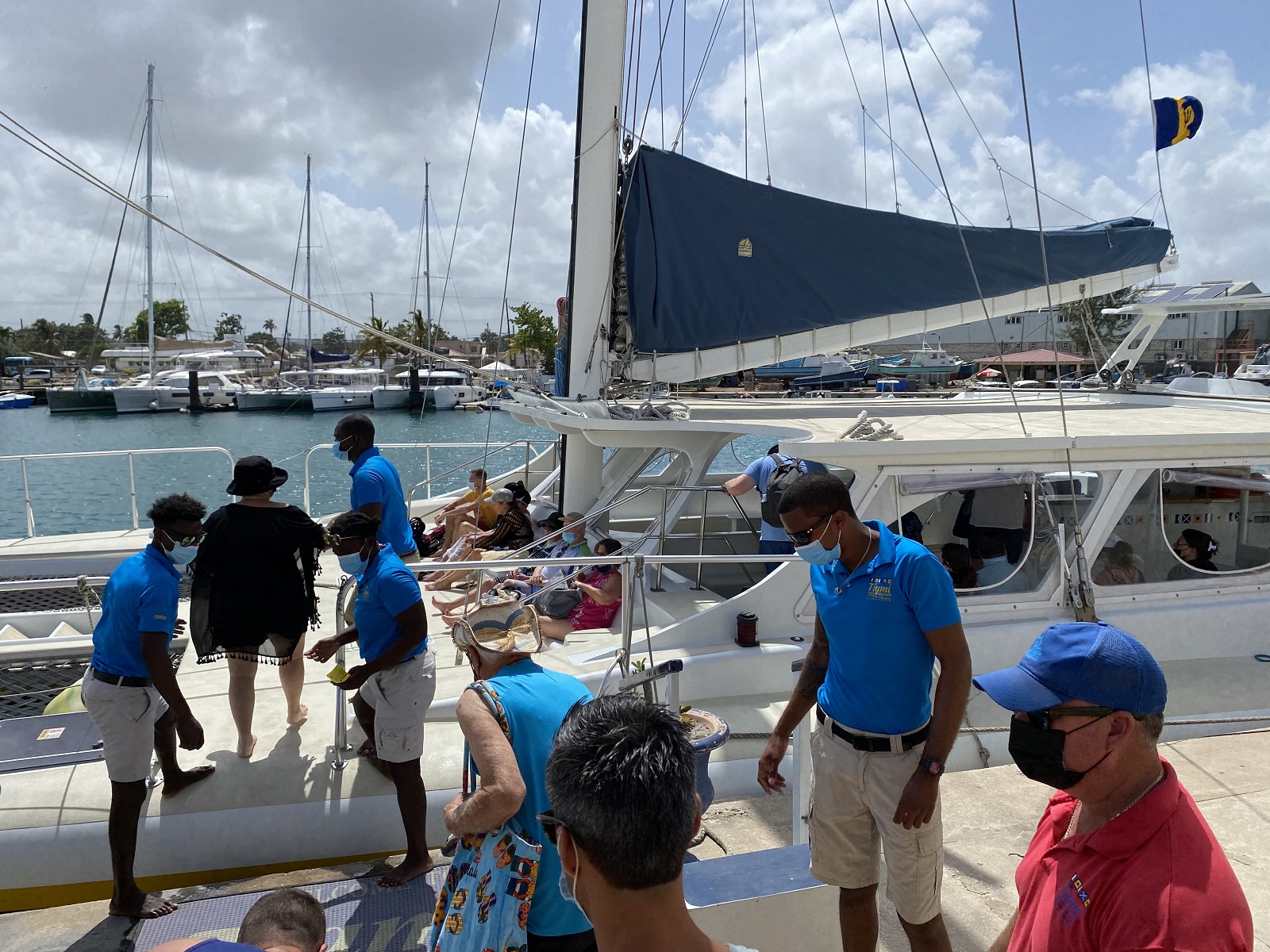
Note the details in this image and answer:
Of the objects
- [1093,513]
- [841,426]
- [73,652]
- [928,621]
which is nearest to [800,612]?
[841,426]

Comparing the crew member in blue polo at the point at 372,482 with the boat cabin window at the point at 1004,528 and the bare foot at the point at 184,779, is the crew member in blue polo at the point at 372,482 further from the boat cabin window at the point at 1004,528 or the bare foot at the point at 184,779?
the boat cabin window at the point at 1004,528

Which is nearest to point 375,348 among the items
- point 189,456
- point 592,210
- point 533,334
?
point 533,334

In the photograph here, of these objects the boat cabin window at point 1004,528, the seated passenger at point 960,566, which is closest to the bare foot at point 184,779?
the boat cabin window at point 1004,528

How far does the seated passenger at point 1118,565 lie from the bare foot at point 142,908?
4.95m

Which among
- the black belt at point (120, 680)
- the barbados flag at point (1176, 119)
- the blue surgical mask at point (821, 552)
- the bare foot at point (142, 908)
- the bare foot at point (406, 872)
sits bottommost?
the bare foot at point (142, 908)

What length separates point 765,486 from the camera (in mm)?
5270

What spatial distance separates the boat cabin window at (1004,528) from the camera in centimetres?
488

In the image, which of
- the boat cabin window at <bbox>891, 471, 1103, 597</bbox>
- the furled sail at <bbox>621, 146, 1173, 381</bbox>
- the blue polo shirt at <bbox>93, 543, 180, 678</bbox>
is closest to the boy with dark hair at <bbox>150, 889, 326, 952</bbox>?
the blue polo shirt at <bbox>93, 543, 180, 678</bbox>

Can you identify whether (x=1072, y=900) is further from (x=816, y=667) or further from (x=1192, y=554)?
(x=1192, y=554)

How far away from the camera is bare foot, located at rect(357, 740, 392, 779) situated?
388 centimetres

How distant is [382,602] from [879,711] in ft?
6.21

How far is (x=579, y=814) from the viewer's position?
4.62 ft

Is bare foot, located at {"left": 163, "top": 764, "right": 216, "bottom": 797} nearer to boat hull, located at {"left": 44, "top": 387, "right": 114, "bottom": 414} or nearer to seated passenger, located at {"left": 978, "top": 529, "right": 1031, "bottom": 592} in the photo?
seated passenger, located at {"left": 978, "top": 529, "right": 1031, "bottom": 592}

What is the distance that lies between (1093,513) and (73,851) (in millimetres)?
5317
